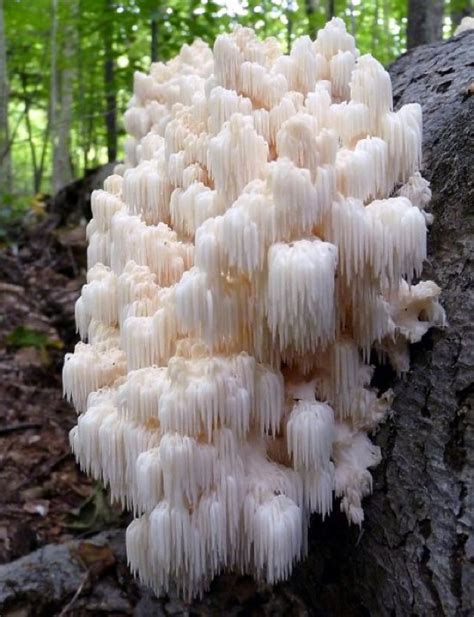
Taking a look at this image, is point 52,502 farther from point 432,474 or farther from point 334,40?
point 334,40

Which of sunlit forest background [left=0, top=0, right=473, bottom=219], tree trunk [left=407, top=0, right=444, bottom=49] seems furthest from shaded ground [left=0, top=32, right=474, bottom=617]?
sunlit forest background [left=0, top=0, right=473, bottom=219]

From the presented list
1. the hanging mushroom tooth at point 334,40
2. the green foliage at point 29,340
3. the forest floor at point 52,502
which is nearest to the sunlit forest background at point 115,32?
the forest floor at point 52,502

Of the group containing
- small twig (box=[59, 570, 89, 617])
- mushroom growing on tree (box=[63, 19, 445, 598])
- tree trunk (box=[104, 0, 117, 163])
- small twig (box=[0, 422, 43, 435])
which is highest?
tree trunk (box=[104, 0, 117, 163])

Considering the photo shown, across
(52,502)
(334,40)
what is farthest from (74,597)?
(334,40)

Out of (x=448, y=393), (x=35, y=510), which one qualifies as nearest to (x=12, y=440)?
(x=35, y=510)

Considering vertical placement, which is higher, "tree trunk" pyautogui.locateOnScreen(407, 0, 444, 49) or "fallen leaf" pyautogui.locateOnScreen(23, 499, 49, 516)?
"tree trunk" pyautogui.locateOnScreen(407, 0, 444, 49)

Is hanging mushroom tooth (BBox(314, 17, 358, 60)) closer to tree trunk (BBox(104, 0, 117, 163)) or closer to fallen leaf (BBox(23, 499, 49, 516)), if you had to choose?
fallen leaf (BBox(23, 499, 49, 516))

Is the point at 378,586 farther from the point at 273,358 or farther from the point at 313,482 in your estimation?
the point at 273,358
